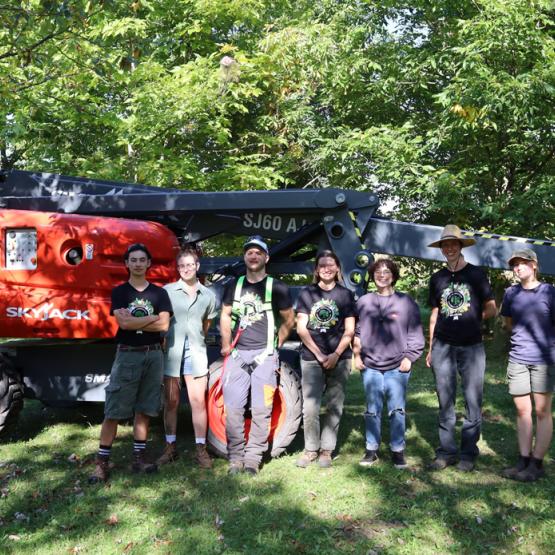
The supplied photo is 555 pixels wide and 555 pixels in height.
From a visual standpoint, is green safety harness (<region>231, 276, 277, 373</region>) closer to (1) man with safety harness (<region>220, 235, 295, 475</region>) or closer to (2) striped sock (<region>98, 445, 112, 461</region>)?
(1) man with safety harness (<region>220, 235, 295, 475</region>)

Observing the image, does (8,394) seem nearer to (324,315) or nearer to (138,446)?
(138,446)

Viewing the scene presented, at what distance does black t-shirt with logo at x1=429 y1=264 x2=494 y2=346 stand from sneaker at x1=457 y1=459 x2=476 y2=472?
93cm

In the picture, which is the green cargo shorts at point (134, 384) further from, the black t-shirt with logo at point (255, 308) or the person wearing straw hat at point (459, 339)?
the person wearing straw hat at point (459, 339)

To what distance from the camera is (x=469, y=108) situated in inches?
342

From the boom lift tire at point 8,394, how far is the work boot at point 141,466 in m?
1.36

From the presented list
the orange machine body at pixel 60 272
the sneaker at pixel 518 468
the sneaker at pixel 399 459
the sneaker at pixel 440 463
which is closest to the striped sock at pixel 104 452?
the orange machine body at pixel 60 272

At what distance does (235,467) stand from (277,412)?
26.0 inches

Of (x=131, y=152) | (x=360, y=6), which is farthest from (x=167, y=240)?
(x=360, y=6)

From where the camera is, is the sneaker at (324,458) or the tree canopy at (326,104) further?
the tree canopy at (326,104)

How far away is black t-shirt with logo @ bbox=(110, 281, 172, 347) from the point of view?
4.86m

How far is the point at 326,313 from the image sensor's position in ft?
16.8

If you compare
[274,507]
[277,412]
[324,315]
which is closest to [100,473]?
[274,507]

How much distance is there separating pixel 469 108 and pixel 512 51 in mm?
978

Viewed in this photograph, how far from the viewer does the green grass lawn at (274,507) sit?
3.92 metres
